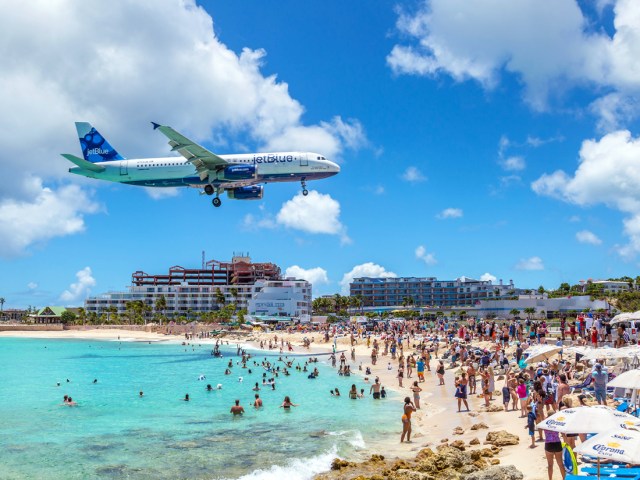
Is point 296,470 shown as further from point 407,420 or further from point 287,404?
point 287,404

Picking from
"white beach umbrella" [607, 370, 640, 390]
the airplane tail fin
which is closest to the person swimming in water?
"white beach umbrella" [607, 370, 640, 390]

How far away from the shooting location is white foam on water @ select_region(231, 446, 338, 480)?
46.5 ft

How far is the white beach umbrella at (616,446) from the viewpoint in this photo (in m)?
7.83

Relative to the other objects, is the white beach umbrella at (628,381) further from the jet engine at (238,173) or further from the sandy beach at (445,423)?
the jet engine at (238,173)

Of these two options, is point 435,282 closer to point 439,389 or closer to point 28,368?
point 28,368

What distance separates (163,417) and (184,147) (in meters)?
19.1

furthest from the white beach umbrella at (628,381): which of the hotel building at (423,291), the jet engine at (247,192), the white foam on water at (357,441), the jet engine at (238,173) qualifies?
the hotel building at (423,291)

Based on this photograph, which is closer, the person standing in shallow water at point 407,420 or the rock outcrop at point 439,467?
the rock outcrop at point 439,467

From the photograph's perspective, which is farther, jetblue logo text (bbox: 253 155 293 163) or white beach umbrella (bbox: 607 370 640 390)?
jetblue logo text (bbox: 253 155 293 163)

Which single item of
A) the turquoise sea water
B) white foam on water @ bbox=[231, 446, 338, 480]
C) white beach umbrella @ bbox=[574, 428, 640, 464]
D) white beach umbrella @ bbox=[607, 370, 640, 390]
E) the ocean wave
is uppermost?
white beach umbrella @ bbox=[607, 370, 640, 390]

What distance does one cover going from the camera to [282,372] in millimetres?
39812

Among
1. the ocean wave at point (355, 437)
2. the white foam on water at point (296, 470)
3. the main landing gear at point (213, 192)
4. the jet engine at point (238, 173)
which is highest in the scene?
the jet engine at point (238, 173)

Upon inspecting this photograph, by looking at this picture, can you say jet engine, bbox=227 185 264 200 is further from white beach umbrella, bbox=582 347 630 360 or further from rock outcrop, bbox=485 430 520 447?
→ rock outcrop, bbox=485 430 520 447

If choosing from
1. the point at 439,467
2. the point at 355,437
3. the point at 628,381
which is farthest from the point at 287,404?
the point at 628,381
